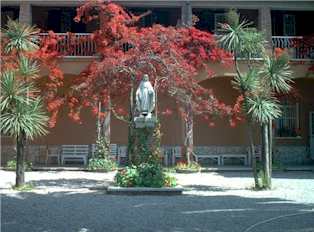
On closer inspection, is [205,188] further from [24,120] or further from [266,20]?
[266,20]

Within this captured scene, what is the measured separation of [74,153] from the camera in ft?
72.4

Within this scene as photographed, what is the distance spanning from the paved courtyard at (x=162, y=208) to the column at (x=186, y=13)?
23.0 feet

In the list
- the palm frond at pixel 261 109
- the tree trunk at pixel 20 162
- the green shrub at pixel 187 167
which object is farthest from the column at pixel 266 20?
the tree trunk at pixel 20 162

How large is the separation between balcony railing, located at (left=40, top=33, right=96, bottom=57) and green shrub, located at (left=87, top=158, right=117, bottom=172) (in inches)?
159

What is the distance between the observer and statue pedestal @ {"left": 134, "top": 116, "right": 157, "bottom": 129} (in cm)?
1352

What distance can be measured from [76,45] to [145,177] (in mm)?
8945

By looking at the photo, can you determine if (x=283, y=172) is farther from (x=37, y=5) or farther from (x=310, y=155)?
(x=37, y=5)

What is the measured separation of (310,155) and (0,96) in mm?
13780

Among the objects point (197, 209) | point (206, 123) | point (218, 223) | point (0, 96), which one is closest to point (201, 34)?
point (206, 123)

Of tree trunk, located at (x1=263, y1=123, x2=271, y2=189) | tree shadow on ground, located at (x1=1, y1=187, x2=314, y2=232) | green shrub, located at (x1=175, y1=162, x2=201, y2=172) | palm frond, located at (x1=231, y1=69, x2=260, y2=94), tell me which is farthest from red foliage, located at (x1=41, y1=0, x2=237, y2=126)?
tree shadow on ground, located at (x1=1, y1=187, x2=314, y2=232)

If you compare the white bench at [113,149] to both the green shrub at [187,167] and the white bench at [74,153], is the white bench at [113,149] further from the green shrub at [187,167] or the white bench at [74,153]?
the green shrub at [187,167]

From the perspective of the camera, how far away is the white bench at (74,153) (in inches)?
864

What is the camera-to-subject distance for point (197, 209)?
10961 mm

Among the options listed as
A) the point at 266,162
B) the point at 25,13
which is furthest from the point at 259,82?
the point at 25,13
